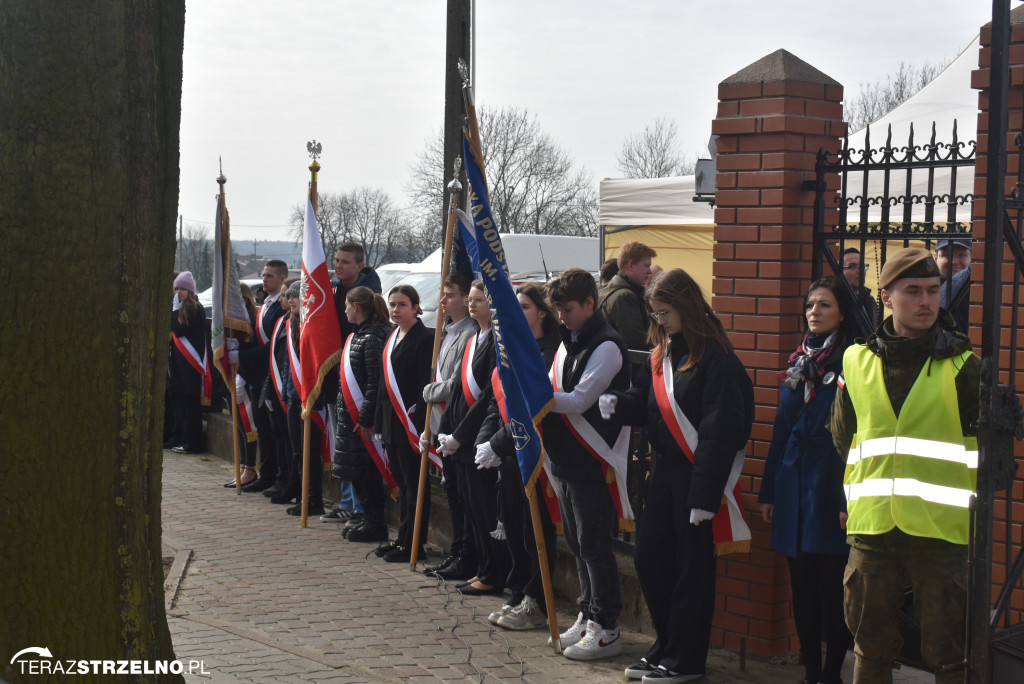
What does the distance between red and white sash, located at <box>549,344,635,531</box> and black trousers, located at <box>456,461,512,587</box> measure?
3.82 feet

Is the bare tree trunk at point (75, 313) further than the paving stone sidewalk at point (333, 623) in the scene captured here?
No

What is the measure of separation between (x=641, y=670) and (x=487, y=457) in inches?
58.3

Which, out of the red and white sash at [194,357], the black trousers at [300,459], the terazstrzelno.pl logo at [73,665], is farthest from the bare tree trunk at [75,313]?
the red and white sash at [194,357]

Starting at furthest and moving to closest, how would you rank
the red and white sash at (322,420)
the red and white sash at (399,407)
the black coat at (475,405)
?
the red and white sash at (322,420) → the red and white sash at (399,407) → the black coat at (475,405)

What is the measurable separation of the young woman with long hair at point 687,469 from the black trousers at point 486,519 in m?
1.63

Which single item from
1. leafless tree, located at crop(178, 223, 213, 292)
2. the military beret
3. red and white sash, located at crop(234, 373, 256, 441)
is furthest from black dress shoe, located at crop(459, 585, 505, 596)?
leafless tree, located at crop(178, 223, 213, 292)

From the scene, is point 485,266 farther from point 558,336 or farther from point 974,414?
point 974,414

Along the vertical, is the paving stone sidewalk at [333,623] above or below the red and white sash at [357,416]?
below

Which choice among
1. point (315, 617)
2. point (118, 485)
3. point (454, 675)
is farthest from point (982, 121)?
point (315, 617)

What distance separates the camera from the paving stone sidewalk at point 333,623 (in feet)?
17.9

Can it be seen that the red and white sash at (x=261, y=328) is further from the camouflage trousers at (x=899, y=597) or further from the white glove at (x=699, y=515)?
the camouflage trousers at (x=899, y=597)

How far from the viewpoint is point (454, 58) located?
11.0m

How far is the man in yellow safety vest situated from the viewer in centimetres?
404

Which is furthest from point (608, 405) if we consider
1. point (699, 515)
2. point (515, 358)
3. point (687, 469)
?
point (699, 515)
